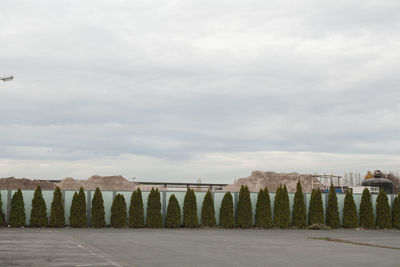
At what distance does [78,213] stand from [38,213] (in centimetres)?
244

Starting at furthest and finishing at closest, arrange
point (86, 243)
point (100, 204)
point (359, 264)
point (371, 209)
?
point (371, 209), point (100, 204), point (86, 243), point (359, 264)

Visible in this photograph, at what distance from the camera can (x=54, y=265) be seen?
14078 millimetres

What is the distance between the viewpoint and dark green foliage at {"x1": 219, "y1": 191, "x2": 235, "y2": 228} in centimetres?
3722

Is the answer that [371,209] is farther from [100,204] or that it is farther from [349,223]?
[100,204]

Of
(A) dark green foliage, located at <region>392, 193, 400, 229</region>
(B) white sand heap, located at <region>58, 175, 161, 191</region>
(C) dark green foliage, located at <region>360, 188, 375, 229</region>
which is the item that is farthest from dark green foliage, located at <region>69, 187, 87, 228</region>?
(B) white sand heap, located at <region>58, 175, 161, 191</region>

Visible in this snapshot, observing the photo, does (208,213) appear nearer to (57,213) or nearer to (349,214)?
(57,213)

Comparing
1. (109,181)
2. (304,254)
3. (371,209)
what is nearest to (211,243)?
(304,254)

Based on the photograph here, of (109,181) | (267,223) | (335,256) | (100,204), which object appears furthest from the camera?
(109,181)

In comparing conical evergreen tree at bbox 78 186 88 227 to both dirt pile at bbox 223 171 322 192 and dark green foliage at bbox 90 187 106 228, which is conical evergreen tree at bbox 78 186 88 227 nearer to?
dark green foliage at bbox 90 187 106 228

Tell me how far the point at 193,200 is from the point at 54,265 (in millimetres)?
23278

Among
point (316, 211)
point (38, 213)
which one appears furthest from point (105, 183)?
point (316, 211)

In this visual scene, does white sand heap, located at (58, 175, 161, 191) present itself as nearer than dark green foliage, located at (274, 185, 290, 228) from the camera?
No

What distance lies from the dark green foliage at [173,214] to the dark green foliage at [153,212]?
0.58m

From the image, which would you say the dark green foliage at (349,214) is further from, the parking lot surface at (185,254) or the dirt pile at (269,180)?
the dirt pile at (269,180)
